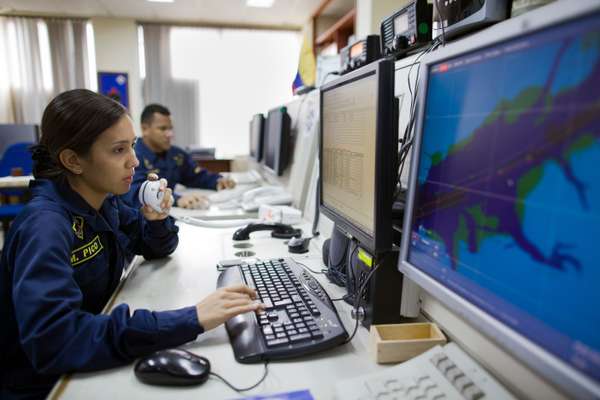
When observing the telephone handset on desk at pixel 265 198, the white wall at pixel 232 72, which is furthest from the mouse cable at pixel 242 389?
the white wall at pixel 232 72

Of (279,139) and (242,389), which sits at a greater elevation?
(279,139)

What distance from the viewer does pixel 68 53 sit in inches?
191

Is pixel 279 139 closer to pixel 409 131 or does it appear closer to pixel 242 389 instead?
pixel 409 131

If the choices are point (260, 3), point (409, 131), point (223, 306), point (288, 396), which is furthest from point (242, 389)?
point (260, 3)

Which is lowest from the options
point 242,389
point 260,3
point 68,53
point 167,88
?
point 242,389

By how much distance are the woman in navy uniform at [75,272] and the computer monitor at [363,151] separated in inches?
10.3

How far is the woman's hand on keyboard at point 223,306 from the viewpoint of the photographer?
0.66m

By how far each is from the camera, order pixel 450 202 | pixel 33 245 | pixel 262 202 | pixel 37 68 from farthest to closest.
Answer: pixel 37 68, pixel 262 202, pixel 33 245, pixel 450 202

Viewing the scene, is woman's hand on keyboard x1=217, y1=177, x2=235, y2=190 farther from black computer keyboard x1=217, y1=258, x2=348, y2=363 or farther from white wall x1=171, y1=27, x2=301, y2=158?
white wall x1=171, y1=27, x2=301, y2=158

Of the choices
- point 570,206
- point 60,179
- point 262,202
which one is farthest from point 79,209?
point 262,202

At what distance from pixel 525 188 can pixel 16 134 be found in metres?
4.19

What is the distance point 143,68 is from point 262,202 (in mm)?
4195

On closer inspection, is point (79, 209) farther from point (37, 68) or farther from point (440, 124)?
point (37, 68)

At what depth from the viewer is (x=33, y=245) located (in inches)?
25.8
